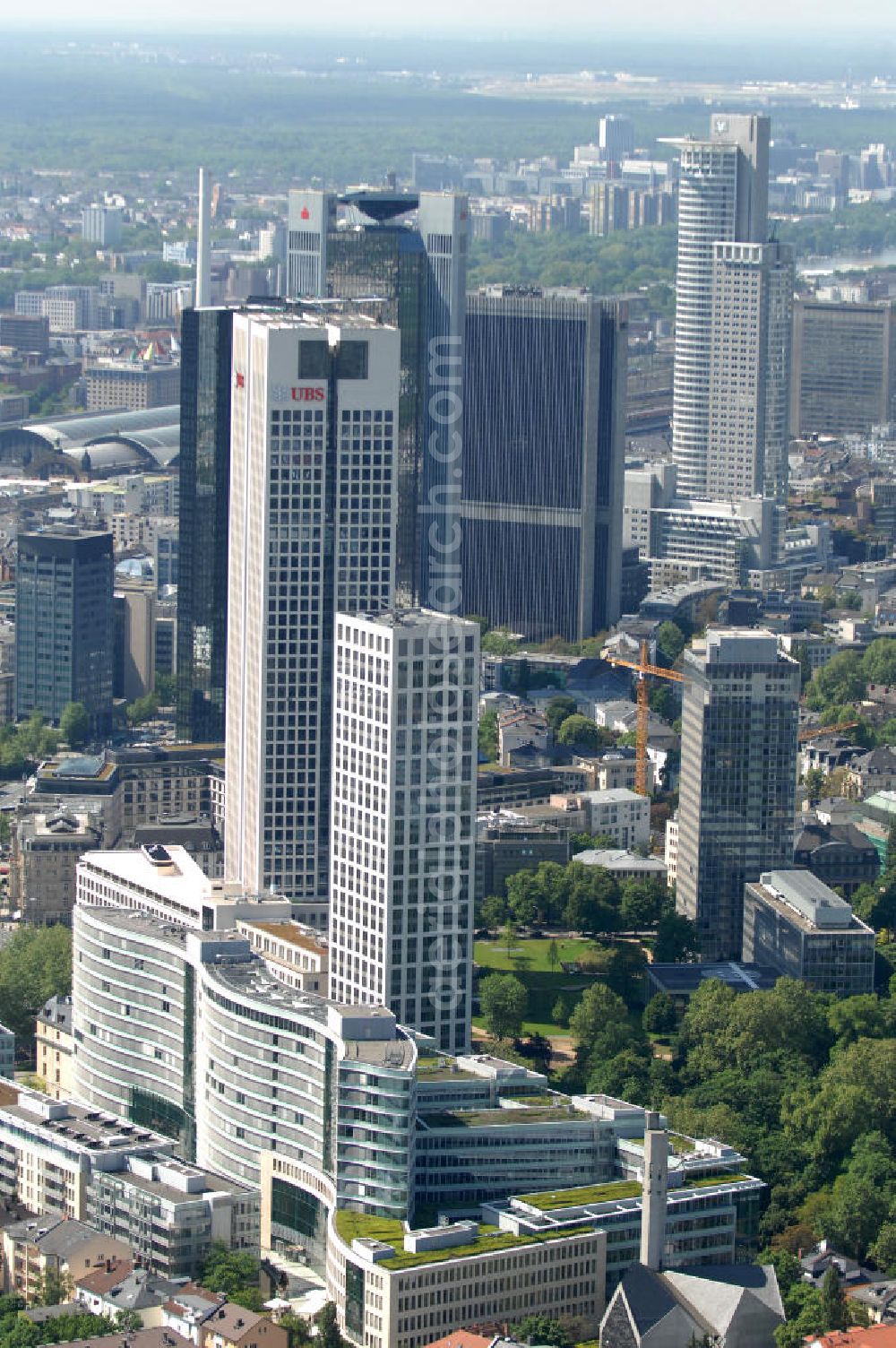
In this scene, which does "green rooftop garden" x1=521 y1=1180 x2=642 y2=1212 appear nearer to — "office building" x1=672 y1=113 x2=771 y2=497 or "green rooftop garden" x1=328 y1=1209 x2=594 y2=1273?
"green rooftop garden" x1=328 y1=1209 x2=594 y2=1273

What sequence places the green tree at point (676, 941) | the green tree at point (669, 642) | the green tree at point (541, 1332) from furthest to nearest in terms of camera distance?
the green tree at point (669, 642)
the green tree at point (676, 941)
the green tree at point (541, 1332)

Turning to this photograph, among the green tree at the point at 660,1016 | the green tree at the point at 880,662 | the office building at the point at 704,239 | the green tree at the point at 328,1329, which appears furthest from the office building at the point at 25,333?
the green tree at the point at 328,1329

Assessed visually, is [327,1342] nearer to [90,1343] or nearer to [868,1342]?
[90,1343]

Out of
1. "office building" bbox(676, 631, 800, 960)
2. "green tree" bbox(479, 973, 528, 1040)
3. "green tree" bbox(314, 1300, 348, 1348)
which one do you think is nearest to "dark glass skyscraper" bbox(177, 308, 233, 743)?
"office building" bbox(676, 631, 800, 960)

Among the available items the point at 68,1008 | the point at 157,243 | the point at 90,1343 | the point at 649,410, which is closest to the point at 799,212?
the point at 157,243

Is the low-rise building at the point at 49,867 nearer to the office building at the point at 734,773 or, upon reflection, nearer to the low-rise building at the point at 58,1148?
the office building at the point at 734,773

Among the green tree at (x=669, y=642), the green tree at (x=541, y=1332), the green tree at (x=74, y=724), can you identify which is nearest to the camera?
the green tree at (x=541, y=1332)
